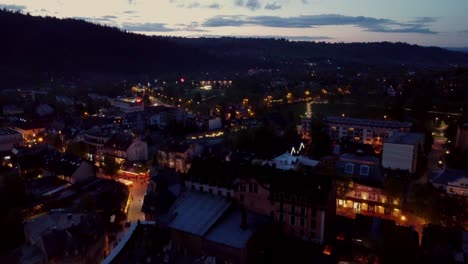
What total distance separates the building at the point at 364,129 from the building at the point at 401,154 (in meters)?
7.86

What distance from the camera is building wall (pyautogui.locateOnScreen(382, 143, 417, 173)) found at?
31734 mm

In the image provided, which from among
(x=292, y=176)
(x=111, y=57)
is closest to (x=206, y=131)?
(x=292, y=176)

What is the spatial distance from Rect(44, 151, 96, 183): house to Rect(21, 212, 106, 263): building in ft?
26.4

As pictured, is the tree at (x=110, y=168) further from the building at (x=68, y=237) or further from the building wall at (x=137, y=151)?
the building at (x=68, y=237)

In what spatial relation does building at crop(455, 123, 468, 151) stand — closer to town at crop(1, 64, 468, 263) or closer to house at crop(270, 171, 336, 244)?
town at crop(1, 64, 468, 263)

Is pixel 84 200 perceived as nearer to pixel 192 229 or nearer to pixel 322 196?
pixel 192 229

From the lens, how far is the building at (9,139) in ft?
134

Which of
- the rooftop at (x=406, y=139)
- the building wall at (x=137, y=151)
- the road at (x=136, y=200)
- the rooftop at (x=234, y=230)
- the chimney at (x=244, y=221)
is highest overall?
the rooftop at (x=406, y=139)

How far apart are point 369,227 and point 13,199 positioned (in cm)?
2164

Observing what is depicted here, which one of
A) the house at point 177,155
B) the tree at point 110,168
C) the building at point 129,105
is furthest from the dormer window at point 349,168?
the building at point 129,105

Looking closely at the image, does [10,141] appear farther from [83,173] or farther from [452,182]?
[452,182]

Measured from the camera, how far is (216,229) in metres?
19.3

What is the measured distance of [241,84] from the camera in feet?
304

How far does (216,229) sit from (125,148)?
1969 centimetres
